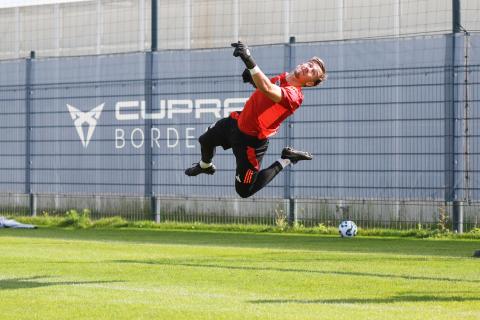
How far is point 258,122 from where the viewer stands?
1162cm

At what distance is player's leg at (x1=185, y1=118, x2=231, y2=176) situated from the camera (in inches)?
482

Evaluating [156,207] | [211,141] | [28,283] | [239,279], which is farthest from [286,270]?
[156,207]

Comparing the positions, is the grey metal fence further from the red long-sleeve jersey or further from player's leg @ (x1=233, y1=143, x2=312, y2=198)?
the red long-sleeve jersey

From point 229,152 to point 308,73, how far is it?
34.3 feet

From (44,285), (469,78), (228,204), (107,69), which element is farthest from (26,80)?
(44,285)

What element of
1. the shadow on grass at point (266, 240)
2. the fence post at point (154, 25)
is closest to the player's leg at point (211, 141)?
the shadow on grass at point (266, 240)

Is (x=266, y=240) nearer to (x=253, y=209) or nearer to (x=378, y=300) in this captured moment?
(x=253, y=209)

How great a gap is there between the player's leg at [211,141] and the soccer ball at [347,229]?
773 centimetres

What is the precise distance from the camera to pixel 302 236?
67.4 feet

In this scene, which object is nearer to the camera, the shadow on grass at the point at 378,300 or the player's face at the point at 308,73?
the shadow on grass at the point at 378,300

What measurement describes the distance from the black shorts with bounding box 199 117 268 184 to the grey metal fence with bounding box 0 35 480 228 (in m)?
8.08

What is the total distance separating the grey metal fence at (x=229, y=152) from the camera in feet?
64.7

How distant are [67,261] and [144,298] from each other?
4164 millimetres

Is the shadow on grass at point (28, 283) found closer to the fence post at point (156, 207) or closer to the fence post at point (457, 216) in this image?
the fence post at point (457, 216)
